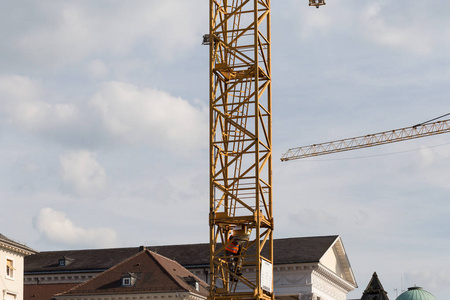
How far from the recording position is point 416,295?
157625mm

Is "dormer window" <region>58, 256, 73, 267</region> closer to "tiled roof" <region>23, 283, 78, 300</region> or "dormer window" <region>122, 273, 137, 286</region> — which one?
"tiled roof" <region>23, 283, 78, 300</region>

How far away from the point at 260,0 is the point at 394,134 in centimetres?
8579

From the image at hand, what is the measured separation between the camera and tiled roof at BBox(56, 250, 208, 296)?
8300cm

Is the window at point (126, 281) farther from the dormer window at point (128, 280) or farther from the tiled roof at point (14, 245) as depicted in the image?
the tiled roof at point (14, 245)

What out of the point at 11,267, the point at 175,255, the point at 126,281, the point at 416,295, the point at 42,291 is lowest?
the point at 11,267

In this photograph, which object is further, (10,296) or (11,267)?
(11,267)

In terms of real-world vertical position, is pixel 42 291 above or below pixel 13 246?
below

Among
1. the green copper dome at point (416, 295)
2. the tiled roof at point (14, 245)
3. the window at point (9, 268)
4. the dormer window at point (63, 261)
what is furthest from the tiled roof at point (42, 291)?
the green copper dome at point (416, 295)

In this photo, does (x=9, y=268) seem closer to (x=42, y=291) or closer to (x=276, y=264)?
(x=42, y=291)

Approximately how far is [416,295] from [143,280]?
8404 centimetres

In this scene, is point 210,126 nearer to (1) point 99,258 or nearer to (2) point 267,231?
(2) point 267,231

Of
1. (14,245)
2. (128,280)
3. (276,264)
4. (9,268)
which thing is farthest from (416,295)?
(14,245)

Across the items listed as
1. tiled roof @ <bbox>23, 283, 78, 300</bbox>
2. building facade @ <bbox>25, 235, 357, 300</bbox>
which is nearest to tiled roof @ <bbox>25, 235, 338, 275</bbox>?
building facade @ <bbox>25, 235, 357, 300</bbox>

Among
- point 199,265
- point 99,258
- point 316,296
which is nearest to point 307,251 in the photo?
point 316,296
